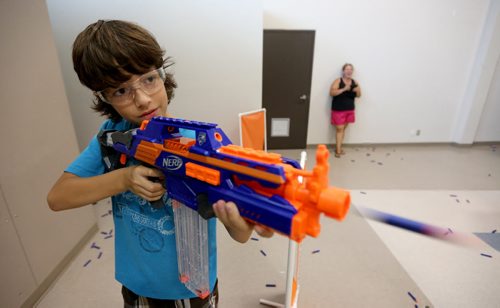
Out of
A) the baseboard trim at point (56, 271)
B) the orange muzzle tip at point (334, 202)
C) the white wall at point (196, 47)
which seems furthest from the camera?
the white wall at point (196, 47)

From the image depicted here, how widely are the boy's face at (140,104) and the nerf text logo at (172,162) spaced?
0.56ft

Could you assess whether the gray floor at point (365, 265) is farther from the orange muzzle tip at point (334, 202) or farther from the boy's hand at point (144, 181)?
the boy's hand at point (144, 181)

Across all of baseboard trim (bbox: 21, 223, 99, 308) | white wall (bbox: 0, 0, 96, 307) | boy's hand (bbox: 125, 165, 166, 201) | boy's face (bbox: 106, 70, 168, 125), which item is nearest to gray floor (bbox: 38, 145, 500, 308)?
baseboard trim (bbox: 21, 223, 99, 308)

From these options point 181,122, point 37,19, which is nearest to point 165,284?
point 181,122

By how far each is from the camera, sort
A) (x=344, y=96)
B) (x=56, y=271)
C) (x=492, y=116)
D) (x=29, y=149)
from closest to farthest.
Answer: (x=29, y=149) < (x=56, y=271) < (x=344, y=96) < (x=492, y=116)

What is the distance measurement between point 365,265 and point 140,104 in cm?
220

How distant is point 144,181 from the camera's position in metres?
0.73

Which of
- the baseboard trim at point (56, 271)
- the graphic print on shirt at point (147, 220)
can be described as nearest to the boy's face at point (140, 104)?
the graphic print on shirt at point (147, 220)

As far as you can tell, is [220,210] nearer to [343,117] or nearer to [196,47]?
[196,47]

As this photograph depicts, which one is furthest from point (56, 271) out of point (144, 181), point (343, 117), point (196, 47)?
point (343, 117)

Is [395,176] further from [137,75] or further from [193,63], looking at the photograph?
[137,75]

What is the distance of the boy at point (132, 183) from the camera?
2.40ft

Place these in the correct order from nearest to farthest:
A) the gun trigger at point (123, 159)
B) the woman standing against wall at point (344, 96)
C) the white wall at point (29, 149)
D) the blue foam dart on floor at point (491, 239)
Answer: the gun trigger at point (123, 159), the white wall at point (29, 149), the blue foam dart on floor at point (491, 239), the woman standing against wall at point (344, 96)

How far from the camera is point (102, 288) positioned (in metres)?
1.98
